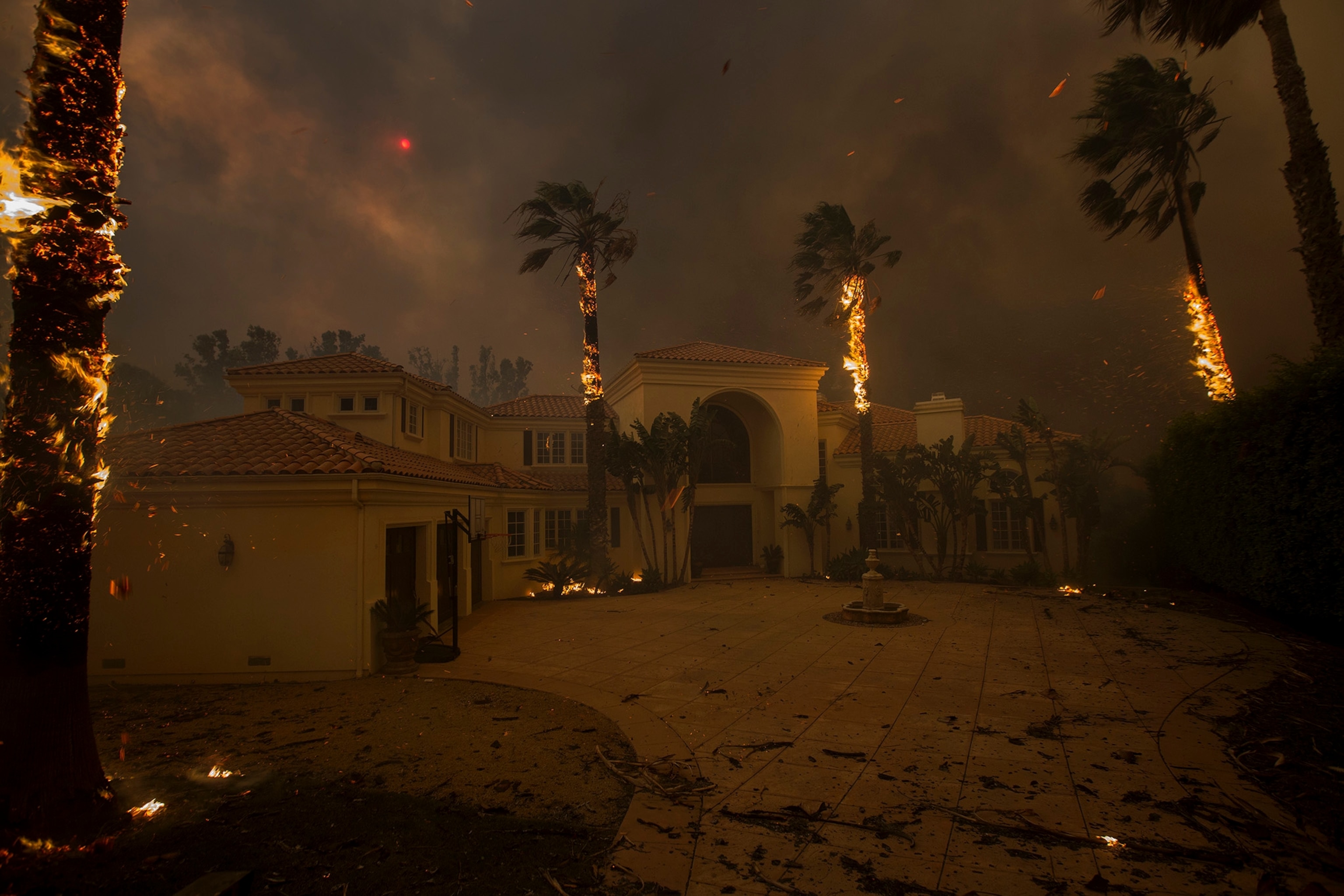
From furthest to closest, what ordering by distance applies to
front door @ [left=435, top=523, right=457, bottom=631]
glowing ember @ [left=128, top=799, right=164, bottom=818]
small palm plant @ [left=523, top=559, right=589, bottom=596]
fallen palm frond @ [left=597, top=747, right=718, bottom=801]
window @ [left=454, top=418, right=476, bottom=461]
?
window @ [left=454, top=418, right=476, bottom=461] → small palm plant @ [left=523, top=559, right=589, bottom=596] → front door @ [left=435, top=523, right=457, bottom=631] → fallen palm frond @ [left=597, top=747, right=718, bottom=801] → glowing ember @ [left=128, top=799, right=164, bottom=818]

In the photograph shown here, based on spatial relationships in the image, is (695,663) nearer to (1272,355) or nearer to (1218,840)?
(1218,840)

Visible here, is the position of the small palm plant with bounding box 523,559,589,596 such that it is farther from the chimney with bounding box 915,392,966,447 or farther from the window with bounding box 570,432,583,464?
the chimney with bounding box 915,392,966,447

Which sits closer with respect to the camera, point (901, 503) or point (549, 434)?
point (901, 503)

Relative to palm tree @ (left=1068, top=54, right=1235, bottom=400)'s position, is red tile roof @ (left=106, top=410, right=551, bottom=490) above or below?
below

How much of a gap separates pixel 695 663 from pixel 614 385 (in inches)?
670

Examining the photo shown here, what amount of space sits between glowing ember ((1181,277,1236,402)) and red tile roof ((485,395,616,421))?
59.7 feet

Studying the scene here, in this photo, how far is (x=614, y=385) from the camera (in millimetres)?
25516

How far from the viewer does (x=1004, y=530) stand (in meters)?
22.1

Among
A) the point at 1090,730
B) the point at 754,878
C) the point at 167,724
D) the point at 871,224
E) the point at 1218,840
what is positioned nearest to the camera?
the point at 754,878

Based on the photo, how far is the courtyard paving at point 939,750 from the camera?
3.96 m

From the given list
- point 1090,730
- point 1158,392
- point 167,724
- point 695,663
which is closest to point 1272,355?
point 1090,730

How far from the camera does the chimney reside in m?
21.9

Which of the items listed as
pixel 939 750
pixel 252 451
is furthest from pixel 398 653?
pixel 939 750

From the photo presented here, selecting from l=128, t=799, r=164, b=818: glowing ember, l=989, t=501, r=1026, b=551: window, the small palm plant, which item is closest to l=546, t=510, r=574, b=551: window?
the small palm plant
